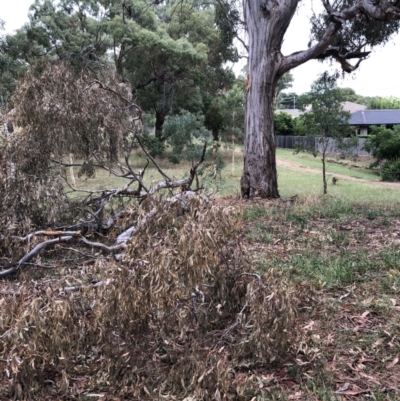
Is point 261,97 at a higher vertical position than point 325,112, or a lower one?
higher

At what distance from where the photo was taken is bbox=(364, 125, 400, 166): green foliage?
21.1m

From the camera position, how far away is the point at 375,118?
37.2m

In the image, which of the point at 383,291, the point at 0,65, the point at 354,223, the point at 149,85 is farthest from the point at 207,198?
the point at 149,85

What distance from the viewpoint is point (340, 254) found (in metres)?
5.55

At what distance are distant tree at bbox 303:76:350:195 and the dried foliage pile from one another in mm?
10262

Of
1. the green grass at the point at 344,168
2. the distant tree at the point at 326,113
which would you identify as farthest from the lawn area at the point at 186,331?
the green grass at the point at 344,168

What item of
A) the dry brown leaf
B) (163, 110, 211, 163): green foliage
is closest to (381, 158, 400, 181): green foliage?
(163, 110, 211, 163): green foliage

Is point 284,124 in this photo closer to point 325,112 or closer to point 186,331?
point 325,112

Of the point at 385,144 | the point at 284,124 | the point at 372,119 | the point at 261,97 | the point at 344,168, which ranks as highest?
the point at 372,119

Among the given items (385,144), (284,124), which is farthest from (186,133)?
(284,124)

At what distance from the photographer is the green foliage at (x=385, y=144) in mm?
21136

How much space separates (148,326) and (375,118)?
38.4 meters

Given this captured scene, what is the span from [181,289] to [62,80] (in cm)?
439

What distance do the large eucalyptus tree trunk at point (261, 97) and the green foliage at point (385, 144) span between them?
42.6 feet
